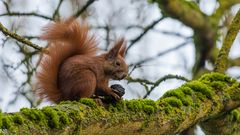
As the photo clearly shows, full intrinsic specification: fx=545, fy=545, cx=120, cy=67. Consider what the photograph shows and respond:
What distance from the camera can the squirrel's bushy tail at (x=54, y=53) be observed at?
105 inches

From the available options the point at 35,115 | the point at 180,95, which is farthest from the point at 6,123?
the point at 180,95

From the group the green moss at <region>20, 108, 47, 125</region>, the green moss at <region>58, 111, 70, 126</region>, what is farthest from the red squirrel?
the green moss at <region>20, 108, 47, 125</region>

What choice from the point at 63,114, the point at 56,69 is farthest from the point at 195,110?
the point at 63,114

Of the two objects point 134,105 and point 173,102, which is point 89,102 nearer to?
point 134,105

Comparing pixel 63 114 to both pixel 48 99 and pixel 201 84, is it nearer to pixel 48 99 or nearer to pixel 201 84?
pixel 48 99

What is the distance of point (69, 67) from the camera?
2.70 metres

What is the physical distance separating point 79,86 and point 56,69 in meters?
0.19

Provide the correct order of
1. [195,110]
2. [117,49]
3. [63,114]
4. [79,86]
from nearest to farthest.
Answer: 1. [63,114]
2. [79,86]
3. [195,110]
4. [117,49]

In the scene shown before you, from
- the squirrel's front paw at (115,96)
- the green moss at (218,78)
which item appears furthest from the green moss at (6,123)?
the green moss at (218,78)

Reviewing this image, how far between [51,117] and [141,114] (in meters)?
0.63

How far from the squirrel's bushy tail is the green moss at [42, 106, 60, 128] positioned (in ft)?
2.28

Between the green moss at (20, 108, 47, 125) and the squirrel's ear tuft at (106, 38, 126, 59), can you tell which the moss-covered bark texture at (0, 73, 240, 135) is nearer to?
the green moss at (20, 108, 47, 125)

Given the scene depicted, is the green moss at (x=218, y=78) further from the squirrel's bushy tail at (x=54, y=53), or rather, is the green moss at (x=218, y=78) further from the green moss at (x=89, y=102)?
the green moss at (x=89, y=102)

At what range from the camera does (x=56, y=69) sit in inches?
108
